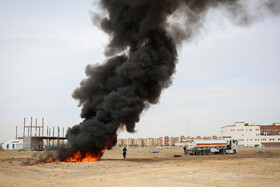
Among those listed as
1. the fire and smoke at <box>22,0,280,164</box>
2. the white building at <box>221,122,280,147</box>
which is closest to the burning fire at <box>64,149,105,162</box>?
the fire and smoke at <box>22,0,280,164</box>

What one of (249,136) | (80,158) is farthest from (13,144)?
(249,136)

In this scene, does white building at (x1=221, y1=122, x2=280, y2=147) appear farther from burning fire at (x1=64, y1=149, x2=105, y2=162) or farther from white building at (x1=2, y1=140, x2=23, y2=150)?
burning fire at (x1=64, y1=149, x2=105, y2=162)

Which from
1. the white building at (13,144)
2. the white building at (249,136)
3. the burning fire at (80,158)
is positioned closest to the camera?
the burning fire at (80,158)

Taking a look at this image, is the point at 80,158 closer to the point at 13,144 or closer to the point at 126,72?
the point at 126,72

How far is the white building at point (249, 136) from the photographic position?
115 m

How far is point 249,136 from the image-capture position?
379 ft

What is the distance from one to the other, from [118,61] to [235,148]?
30.8 m

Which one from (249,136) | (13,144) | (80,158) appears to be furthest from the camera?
(249,136)

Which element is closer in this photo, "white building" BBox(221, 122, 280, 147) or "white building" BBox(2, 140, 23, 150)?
"white building" BBox(2, 140, 23, 150)

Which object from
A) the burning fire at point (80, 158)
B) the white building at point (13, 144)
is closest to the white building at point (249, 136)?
the white building at point (13, 144)

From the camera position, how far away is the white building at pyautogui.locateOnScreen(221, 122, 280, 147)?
11525 centimetres

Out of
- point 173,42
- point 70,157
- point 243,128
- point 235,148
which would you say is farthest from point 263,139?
point 70,157

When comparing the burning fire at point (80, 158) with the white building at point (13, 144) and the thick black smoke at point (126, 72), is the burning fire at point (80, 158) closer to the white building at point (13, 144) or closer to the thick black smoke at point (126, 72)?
the thick black smoke at point (126, 72)

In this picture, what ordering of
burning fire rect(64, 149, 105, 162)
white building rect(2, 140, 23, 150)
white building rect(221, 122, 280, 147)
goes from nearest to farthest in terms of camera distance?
burning fire rect(64, 149, 105, 162) < white building rect(2, 140, 23, 150) < white building rect(221, 122, 280, 147)
